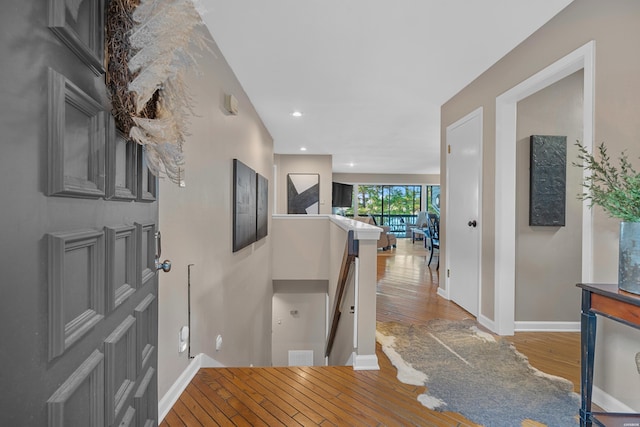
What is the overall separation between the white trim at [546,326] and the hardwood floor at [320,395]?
167 mm

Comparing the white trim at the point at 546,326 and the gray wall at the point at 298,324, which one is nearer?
the white trim at the point at 546,326

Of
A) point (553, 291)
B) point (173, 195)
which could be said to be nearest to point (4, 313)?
point (173, 195)

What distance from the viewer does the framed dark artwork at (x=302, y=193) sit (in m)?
7.41

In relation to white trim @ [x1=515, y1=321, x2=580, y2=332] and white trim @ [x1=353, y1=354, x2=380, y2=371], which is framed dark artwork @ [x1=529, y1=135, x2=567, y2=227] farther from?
white trim @ [x1=353, y1=354, x2=380, y2=371]

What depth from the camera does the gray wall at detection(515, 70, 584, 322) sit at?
2707 mm

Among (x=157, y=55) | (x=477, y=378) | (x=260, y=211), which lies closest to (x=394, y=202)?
(x=260, y=211)

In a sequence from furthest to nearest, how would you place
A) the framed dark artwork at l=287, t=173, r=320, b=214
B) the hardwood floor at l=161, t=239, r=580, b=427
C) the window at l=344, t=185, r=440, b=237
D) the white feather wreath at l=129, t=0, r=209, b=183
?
the window at l=344, t=185, r=440, b=237 → the framed dark artwork at l=287, t=173, r=320, b=214 → the hardwood floor at l=161, t=239, r=580, b=427 → the white feather wreath at l=129, t=0, r=209, b=183

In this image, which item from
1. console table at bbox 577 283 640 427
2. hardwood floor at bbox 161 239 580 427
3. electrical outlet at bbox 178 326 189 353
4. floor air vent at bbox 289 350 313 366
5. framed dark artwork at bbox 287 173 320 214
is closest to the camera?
console table at bbox 577 283 640 427

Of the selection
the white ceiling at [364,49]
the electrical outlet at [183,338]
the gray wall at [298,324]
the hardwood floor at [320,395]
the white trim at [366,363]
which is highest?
the white ceiling at [364,49]

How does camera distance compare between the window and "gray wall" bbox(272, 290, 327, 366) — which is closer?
"gray wall" bbox(272, 290, 327, 366)

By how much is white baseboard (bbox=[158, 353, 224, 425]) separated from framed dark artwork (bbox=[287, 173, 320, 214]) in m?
5.31

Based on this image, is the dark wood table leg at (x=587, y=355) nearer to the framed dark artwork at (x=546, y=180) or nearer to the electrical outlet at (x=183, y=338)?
the framed dark artwork at (x=546, y=180)

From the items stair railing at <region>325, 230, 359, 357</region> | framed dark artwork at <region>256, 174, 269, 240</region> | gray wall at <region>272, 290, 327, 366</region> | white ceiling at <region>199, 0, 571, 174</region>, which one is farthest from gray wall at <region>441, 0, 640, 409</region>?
gray wall at <region>272, 290, 327, 366</region>

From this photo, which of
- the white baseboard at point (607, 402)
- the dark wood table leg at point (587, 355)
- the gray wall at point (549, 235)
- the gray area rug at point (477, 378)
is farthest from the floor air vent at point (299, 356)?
the dark wood table leg at point (587, 355)
